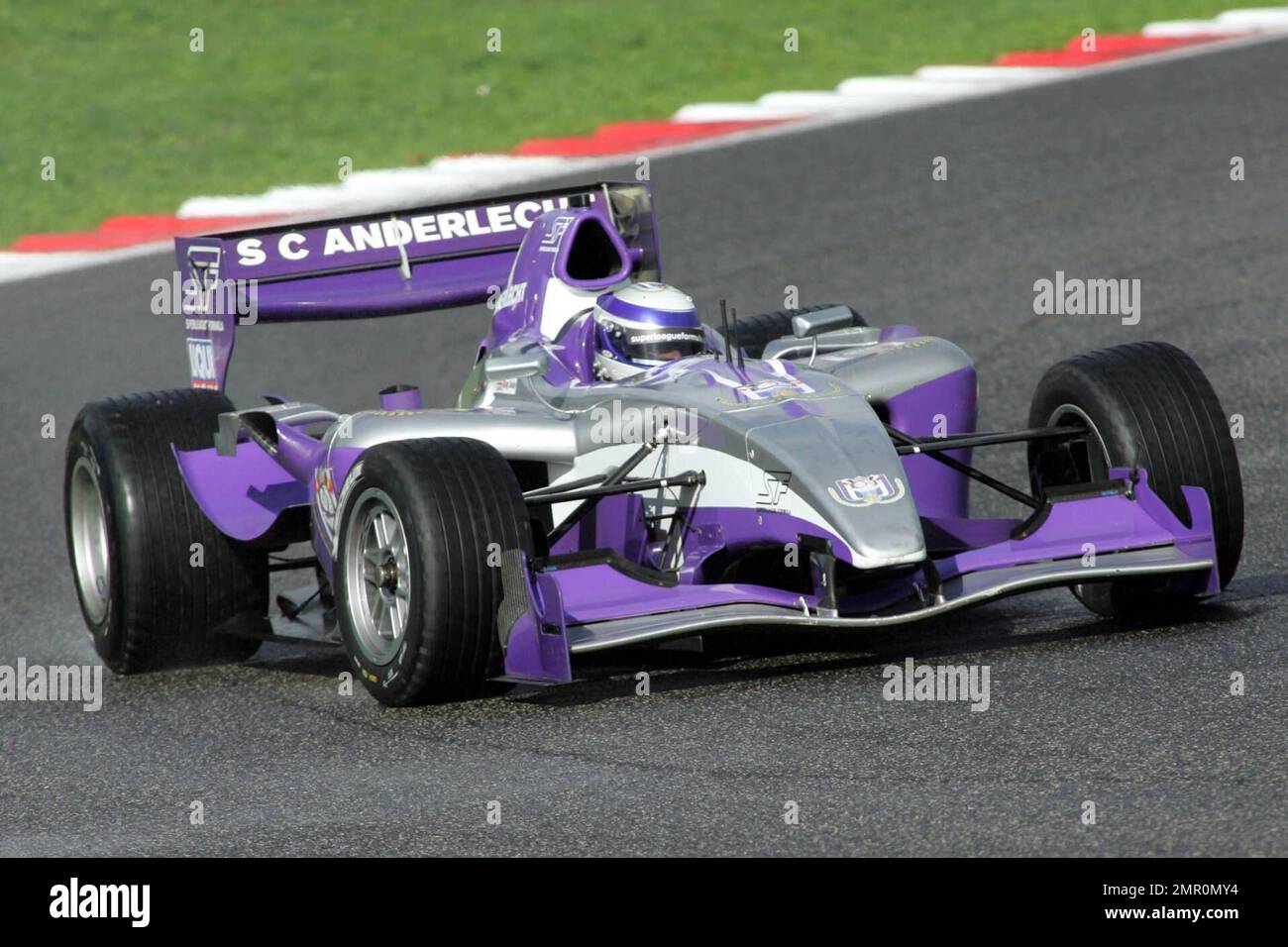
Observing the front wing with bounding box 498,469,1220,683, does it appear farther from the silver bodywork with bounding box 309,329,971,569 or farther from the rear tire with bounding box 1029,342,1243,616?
the silver bodywork with bounding box 309,329,971,569

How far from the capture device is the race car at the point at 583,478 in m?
6.35

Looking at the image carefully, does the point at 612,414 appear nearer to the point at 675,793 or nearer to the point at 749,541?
the point at 749,541

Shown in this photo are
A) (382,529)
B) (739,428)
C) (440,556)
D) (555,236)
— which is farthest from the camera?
(555,236)

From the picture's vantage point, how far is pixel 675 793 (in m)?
5.45

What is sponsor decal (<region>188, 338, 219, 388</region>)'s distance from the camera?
8.71 m

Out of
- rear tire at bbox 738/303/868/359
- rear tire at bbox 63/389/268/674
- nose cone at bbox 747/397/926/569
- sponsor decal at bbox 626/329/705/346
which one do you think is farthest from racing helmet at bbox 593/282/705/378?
rear tire at bbox 63/389/268/674

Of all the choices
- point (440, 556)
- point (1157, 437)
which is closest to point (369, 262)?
point (440, 556)

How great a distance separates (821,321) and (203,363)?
2554 mm

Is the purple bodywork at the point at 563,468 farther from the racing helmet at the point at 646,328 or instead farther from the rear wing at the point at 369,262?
the racing helmet at the point at 646,328

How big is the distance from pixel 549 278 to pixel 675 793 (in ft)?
10.1

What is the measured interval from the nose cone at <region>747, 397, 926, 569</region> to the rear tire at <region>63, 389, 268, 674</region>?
7.64ft

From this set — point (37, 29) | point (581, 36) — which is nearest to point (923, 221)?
point (581, 36)

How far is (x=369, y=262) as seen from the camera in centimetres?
889

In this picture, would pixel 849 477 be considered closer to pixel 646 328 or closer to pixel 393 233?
pixel 646 328
